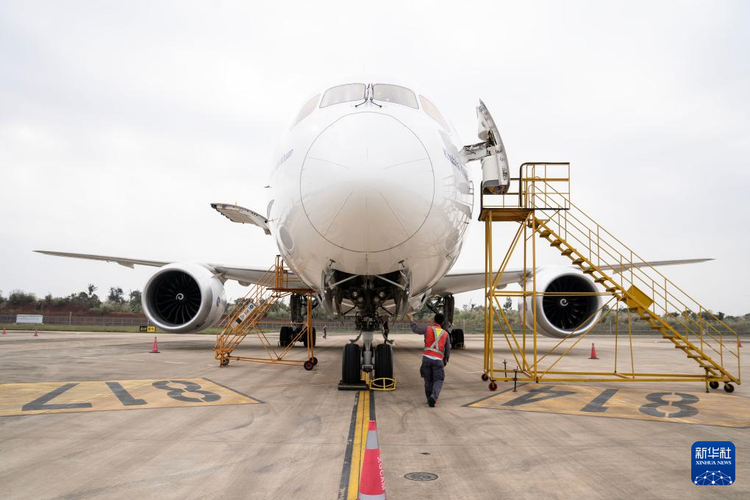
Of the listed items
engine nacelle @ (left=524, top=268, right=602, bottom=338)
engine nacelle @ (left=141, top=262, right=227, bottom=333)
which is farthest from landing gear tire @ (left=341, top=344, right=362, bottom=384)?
engine nacelle @ (left=141, top=262, right=227, bottom=333)

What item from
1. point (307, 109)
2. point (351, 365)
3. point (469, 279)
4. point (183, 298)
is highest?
point (307, 109)

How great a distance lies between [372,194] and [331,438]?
7.89ft

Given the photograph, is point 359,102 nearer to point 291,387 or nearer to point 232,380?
point 291,387

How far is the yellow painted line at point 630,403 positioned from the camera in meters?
6.47

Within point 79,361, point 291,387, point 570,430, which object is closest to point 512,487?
point 570,430

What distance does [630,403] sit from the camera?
742 centimetres

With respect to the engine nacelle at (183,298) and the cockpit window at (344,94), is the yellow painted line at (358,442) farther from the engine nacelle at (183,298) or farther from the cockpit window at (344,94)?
the engine nacelle at (183,298)

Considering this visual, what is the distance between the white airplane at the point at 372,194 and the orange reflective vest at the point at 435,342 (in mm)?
553

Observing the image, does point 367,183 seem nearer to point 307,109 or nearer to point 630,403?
point 307,109

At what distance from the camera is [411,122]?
6.15 meters

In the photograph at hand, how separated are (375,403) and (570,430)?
2505 mm

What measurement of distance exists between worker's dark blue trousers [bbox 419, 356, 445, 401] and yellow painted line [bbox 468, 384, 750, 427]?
0.57 metres

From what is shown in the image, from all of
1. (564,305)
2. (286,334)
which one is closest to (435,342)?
(564,305)

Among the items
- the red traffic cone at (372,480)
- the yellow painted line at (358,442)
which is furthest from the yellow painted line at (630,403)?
the red traffic cone at (372,480)
